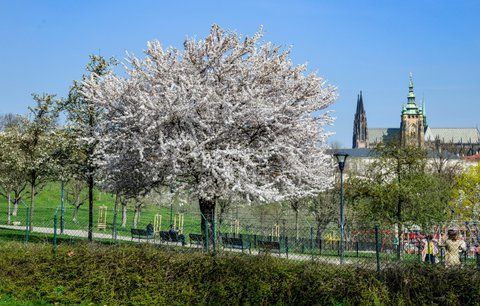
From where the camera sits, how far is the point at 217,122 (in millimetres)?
25203

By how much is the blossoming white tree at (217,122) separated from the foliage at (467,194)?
2622 cm

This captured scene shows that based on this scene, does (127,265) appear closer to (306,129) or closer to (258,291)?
(258,291)

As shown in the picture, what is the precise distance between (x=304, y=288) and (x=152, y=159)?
14.3m

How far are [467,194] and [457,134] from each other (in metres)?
140

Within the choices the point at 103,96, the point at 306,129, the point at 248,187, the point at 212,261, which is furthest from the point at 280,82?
the point at 212,261

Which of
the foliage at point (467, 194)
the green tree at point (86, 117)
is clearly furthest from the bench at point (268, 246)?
the foliage at point (467, 194)

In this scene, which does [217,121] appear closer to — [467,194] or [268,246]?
[268,246]

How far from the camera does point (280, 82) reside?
89.3 feet

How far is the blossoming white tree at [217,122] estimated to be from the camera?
24.2 metres

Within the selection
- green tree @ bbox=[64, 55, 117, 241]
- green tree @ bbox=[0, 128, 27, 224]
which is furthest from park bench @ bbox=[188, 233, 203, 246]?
green tree @ bbox=[0, 128, 27, 224]

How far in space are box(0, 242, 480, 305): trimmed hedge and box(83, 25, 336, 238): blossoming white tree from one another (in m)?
9.98

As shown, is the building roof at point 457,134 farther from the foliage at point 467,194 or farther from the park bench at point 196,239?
the park bench at point 196,239

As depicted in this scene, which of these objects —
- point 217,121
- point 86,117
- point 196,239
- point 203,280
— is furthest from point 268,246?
point 86,117

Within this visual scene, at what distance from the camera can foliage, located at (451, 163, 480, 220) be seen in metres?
50.3
